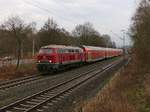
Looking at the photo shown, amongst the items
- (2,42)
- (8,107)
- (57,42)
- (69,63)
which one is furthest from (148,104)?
(2,42)

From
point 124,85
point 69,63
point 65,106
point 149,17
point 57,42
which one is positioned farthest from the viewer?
point 57,42

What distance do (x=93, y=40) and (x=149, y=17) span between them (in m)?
96.8

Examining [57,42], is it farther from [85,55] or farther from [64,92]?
[64,92]

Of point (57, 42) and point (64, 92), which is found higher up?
point (57, 42)

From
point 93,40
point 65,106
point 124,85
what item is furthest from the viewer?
point 93,40

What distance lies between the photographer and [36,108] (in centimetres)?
1466

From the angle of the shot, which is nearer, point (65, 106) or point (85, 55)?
point (65, 106)

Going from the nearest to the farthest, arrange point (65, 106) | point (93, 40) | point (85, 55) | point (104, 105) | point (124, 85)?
point (104, 105)
point (65, 106)
point (124, 85)
point (85, 55)
point (93, 40)

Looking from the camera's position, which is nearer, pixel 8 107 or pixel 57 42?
pixel 8 107

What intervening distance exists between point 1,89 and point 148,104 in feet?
36.4

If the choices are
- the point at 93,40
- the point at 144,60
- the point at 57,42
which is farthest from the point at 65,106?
the point at 93,40

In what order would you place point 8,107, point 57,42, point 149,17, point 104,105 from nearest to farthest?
point 104,105 → point 8,107 → point 149,17 → point 57,42

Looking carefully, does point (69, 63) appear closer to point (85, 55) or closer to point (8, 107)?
point (85, 55)

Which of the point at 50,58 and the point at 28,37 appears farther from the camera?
the point at 28,37
